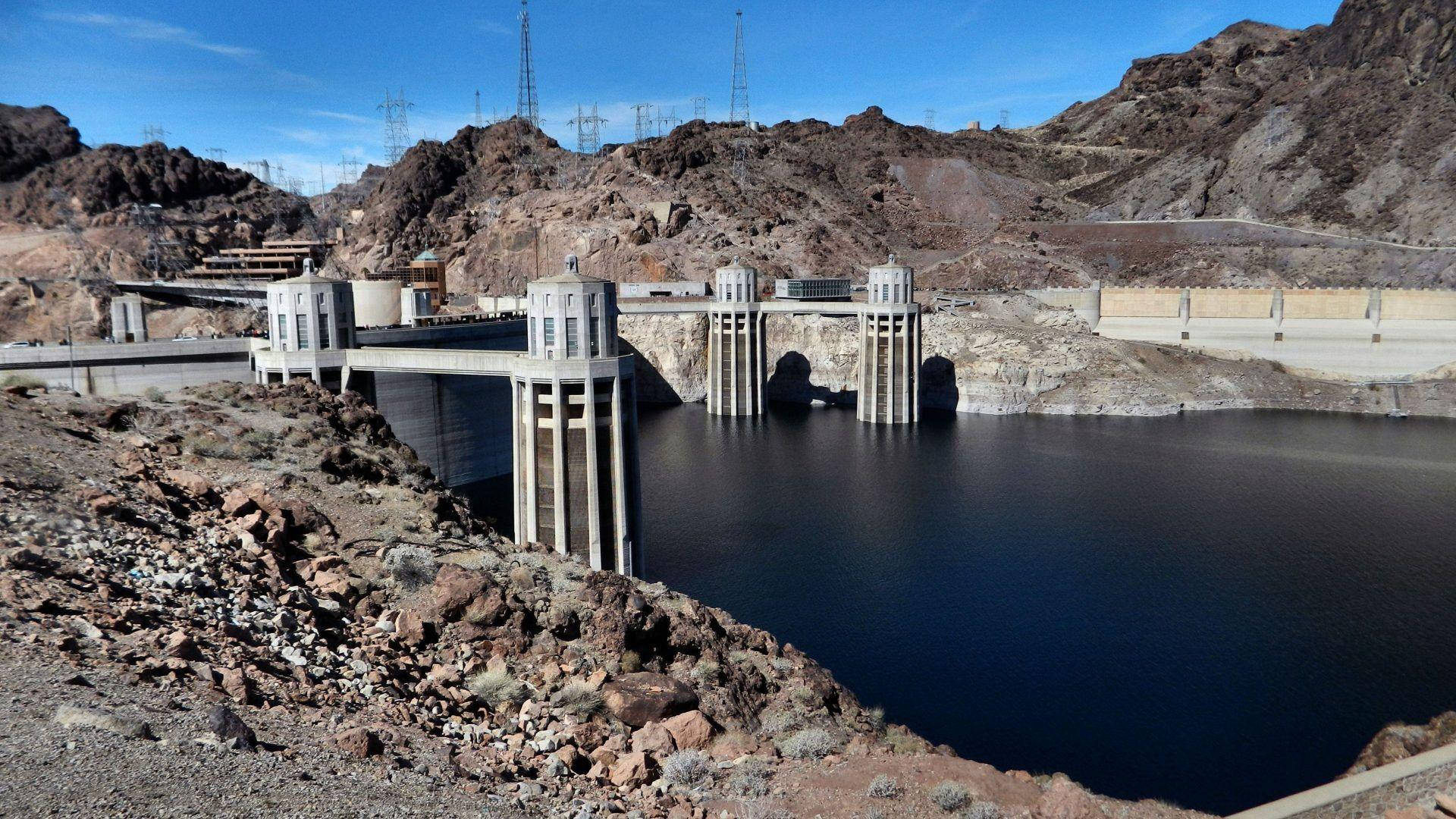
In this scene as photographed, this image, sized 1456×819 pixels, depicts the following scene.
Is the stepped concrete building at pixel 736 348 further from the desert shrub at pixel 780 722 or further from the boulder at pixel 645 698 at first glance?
the boulder at pixel 645 698

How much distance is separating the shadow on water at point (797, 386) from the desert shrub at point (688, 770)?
260 ft

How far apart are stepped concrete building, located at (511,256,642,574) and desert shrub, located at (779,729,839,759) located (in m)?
19.0

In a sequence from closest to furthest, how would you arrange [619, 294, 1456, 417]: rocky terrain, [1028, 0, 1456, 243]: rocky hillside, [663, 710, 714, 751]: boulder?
1. [663, 710, 714, 751]: boulder
2. [619, 294, 1456, 417]: rocky terrain
3. [1028, 0, 1456, 243]: rocky hillside

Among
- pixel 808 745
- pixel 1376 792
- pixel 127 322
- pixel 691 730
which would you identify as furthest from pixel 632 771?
pixel 127 322

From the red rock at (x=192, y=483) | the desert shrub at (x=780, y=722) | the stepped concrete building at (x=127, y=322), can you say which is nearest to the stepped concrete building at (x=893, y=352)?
the stepped concrete building at (x=127, y=322)

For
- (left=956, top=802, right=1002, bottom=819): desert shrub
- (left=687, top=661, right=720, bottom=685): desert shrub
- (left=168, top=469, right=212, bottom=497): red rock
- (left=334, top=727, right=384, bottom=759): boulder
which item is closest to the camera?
(left=334, top=727, right=384, bottom=759): boulder

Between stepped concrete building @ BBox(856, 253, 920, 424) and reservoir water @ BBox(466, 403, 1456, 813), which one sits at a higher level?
stepped concrete building @ BBox(856, 253, 920, 424)

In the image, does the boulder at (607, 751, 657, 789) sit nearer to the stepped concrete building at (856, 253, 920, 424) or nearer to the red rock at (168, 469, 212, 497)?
the red rock at (168, 469, 212, 497)

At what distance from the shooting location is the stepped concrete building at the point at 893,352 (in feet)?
263

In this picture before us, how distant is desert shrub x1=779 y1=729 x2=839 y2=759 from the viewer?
15547mm

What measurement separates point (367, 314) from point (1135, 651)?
164 feet

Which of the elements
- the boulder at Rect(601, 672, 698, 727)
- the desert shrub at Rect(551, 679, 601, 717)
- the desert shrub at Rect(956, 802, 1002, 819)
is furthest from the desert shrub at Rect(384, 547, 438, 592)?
the desert shrub at Rect(956, 802, 1002, 819)

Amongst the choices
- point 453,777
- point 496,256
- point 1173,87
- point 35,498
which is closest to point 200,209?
point 496,256

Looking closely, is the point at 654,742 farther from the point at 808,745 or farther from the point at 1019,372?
the point at 1019,372
